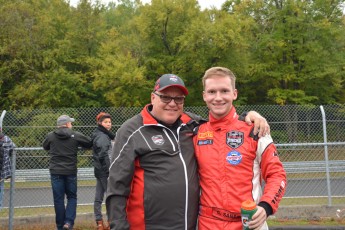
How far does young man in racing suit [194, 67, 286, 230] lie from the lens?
3.02 metres

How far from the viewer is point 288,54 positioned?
24547 mm

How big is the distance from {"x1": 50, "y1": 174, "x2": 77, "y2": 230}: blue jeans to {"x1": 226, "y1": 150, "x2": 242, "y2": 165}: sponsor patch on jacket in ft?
15.8

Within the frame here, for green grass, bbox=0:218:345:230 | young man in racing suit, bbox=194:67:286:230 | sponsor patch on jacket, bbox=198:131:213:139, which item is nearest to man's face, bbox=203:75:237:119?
young man in racing suit, bbox=194:67:286:230

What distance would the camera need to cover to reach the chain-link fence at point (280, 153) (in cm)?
905

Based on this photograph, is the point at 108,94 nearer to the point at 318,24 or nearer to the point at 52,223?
the point at 318,24

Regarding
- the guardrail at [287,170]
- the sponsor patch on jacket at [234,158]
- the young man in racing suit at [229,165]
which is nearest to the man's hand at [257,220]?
the young man in racing suit at [229,165]

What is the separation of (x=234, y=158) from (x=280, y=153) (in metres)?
6.39

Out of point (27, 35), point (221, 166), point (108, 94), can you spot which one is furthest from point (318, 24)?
point (221, 166)

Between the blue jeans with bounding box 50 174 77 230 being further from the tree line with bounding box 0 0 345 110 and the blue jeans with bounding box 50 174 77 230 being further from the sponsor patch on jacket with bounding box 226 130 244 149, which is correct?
the tree line with bounding box 0 0 345 110

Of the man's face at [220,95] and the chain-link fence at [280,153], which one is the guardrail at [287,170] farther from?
the man's face at [220,95]

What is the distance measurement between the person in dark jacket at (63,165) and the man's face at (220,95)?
4546 millimetres

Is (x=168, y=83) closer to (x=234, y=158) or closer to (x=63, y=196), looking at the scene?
(x=234, y=158)

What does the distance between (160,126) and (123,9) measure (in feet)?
123

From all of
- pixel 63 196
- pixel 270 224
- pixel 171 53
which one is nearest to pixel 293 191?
pixel 270 224
